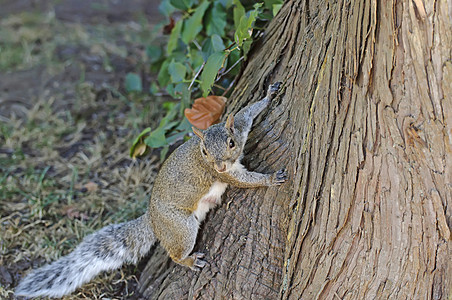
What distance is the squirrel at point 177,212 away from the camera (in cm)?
223

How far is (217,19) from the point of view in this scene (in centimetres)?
289

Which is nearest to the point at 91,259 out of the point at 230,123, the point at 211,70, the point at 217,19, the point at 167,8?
the point at 230,123

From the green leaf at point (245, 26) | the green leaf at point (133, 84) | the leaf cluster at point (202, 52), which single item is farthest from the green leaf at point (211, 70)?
the green leaf at point (133, 84)

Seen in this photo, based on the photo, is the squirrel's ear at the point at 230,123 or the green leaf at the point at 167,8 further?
the green leaf at the point at 167,8

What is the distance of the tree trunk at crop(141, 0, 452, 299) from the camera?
1.63 metres

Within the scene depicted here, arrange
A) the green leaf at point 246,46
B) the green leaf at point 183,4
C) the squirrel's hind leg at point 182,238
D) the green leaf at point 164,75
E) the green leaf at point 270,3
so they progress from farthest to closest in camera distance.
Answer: the green leaf at point 164,75, the green leaf at point 183,4, the green leaf at point 270,3, the green leaf at point 246,46, the squirrel's hind leg at point 182,238

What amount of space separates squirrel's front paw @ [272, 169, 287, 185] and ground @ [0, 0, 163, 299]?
1.02m

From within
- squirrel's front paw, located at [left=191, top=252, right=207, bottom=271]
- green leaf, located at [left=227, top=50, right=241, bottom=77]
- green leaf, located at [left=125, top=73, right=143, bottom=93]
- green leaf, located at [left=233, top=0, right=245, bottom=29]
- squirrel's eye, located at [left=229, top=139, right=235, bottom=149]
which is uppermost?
green leaf, located at [left=233, top=0, right=245, bottom=29]

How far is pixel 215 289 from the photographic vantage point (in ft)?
6.98

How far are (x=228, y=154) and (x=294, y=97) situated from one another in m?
0.37

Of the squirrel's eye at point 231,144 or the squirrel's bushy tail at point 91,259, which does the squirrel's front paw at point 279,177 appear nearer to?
the squirrel's eye at point 231,144

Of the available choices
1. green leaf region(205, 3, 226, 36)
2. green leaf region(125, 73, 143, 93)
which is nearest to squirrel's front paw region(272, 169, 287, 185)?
green leaf region(205, 3, 226, 36)

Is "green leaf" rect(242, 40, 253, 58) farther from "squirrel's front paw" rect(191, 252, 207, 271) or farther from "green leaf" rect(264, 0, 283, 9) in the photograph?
"squirrel's front paw" rect(191, 252, 207, 271)

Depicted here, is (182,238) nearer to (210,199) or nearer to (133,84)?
(210,199)
